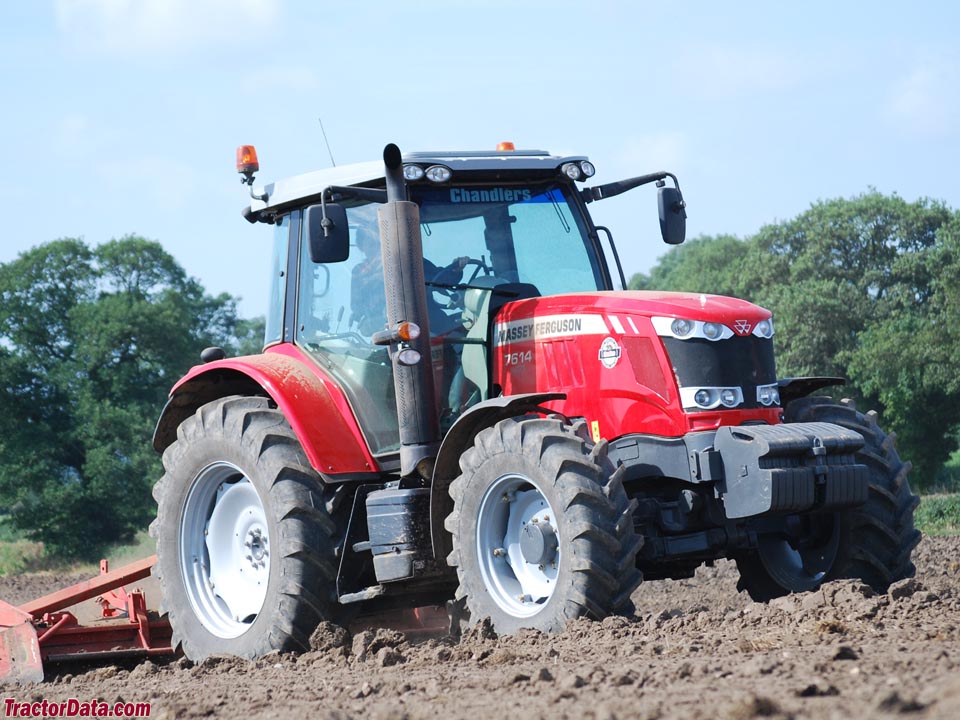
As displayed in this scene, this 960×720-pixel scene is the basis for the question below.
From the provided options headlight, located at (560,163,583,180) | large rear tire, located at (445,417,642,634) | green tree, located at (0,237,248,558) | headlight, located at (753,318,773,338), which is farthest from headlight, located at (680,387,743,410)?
green tree, located at (0,237,248,558)

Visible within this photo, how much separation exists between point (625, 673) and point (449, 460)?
7.12 feet

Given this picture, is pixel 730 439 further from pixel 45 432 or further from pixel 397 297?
pixel 45 432

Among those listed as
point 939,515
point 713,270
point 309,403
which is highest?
point 713,270

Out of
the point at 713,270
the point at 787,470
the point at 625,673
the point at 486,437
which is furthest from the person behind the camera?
the point at 713,270

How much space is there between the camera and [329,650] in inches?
253

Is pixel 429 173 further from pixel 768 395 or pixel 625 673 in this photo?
pixel 625 673

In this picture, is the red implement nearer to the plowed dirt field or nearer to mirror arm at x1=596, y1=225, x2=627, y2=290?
the plowed dirt field

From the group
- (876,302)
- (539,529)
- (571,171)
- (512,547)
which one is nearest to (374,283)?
(571,171)

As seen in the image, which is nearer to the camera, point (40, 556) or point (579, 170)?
point (579, 170)

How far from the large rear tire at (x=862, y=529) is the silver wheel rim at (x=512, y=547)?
154 cm

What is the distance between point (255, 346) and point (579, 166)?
36.3 m

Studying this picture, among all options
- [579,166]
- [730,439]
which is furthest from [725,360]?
[579,166]

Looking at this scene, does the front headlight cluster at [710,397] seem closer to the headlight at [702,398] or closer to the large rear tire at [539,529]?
→ the headlight at [702,398]

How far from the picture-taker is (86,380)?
29547 millimetres
